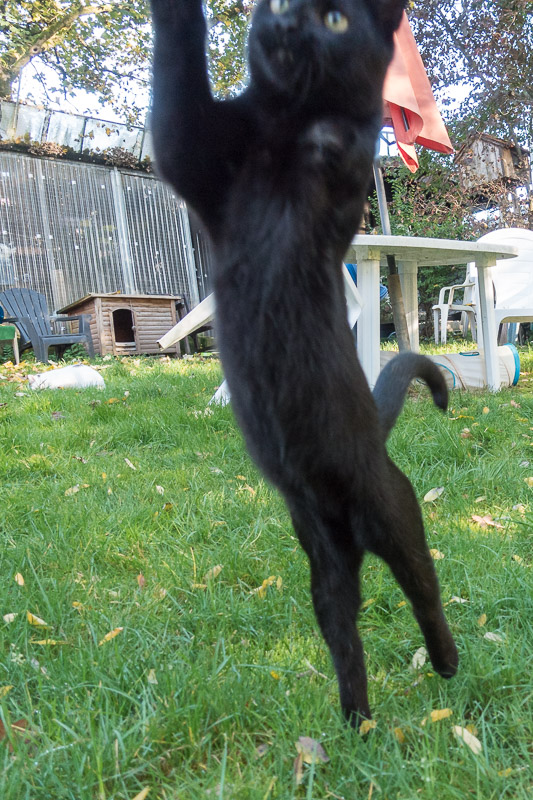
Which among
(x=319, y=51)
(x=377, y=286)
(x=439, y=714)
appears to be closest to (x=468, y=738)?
(x=439, y=714)

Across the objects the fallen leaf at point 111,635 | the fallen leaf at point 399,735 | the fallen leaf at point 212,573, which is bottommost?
the fallen leaf at point 399,735

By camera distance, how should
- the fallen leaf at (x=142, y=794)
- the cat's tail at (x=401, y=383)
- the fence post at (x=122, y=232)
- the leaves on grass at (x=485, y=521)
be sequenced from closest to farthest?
the fallen leaf at (x=142, y=794) < the cat's tail at (x=401, y=383) < the leaves on grass at (x=485, y=521) < the fence post at (x=122, y=232)

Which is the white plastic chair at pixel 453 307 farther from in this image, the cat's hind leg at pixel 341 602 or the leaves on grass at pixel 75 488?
the cat's hind leg at pixel 341 602

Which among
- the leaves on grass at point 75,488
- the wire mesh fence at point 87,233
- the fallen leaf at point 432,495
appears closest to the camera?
the fallen leaf at point 432,495

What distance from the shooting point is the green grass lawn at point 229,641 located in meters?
1.06

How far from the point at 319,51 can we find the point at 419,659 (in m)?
1.33

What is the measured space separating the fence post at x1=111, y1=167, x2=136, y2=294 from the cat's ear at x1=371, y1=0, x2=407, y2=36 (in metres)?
9.36

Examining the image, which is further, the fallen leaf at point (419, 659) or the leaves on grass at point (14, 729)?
the fallen leaf at point (419, 659)

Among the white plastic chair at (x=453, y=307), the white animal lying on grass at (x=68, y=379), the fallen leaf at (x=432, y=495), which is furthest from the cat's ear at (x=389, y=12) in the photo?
the white plastic chair at (x=453, y=307)

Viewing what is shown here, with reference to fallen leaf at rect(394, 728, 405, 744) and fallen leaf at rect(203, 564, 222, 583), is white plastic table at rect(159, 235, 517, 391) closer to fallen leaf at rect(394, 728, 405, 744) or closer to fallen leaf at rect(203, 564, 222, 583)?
fallen leaf at rect(203, 564, 222, 583)

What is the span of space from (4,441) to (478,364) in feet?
11.1

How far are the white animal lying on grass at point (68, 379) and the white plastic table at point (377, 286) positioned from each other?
56.9 inches

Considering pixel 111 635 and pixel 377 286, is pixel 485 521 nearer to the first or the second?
pixel 111 635

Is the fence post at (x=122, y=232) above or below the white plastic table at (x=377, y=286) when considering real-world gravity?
above
